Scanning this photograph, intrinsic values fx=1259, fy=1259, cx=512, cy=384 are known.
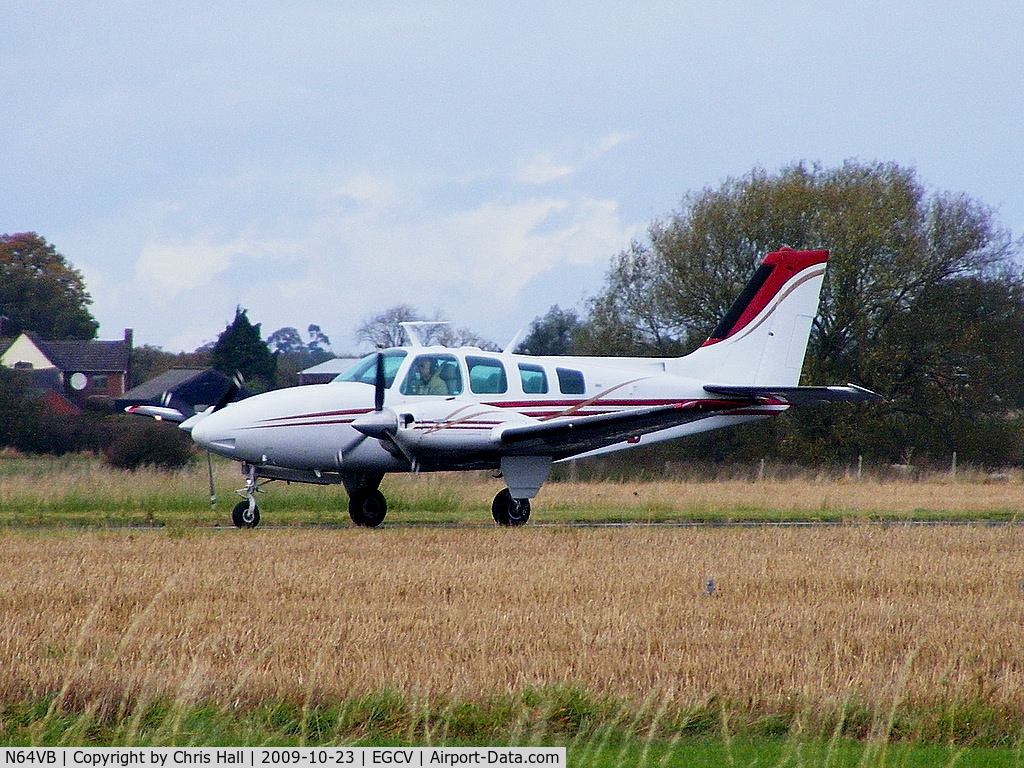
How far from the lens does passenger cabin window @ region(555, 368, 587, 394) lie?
18.5 meters

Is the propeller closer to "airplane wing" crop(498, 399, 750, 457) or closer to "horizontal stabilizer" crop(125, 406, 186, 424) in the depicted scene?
"horizontal stabilizer" crop(125, 406, 186, 424)

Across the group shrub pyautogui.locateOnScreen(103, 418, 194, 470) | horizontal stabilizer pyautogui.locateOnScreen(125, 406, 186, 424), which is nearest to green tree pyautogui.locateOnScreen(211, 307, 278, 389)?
shrub pyautogui.locateOnScreen(103, 418, 194, 470)

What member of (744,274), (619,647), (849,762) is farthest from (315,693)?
(744,274)

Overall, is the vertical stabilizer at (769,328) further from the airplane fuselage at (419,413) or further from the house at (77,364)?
the house at (77,364)

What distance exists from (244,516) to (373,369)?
8.78ft

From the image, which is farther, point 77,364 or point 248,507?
point 77,364

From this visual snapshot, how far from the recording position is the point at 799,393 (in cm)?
1867

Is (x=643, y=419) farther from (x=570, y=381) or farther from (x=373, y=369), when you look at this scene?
(x=373, y=369)

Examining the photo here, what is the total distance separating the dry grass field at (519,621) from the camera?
682cm

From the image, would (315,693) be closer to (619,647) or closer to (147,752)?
(147,752)

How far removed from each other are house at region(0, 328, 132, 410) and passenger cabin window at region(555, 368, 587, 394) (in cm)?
4344

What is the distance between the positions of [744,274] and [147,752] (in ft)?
118

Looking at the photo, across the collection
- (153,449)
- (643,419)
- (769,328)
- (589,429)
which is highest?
(769,328)

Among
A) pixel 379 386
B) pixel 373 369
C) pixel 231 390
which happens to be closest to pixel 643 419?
pixel 379 386
